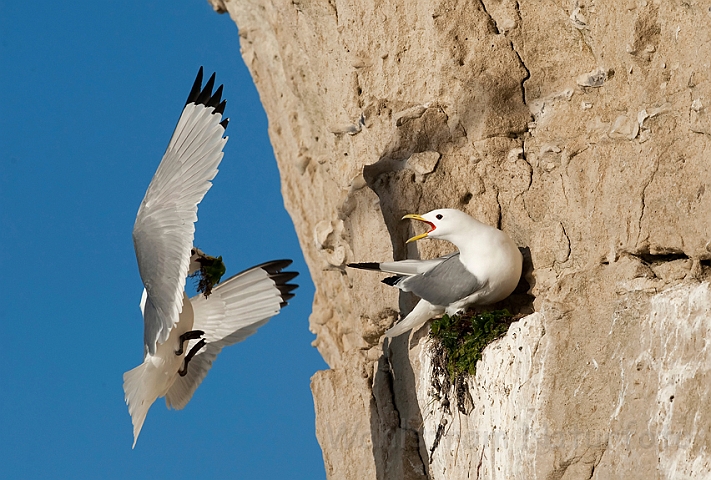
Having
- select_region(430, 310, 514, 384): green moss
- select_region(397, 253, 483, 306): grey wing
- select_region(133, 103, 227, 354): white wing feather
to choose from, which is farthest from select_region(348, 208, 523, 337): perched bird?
select_region(133, 103, 227, 354): white wing feather

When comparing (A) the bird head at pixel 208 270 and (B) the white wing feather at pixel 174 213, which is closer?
(B) the white wing feather at pixel 174 213

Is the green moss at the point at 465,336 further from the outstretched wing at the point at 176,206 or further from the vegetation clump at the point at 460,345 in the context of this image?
the outstretched wing at the point at 176,206

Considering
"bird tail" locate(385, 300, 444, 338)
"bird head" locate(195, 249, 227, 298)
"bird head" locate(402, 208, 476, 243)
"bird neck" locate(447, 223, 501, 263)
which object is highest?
"bird head" locate(195, 249, 227, 298)

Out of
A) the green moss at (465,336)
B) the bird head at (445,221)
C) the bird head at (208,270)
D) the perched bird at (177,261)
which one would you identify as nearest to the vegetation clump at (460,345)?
the green moss at (465,336)

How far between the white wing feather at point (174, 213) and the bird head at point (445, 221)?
4.31 ft

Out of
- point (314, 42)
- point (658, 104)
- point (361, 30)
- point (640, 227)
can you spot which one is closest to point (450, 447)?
point (640, 227)

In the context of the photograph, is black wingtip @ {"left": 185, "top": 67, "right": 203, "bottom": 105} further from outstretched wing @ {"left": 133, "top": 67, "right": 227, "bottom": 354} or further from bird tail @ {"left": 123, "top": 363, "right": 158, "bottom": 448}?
bird tail @ {"left": 123, "top": 363, "right": 158, "bottom": 448}

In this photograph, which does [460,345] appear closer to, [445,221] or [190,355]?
[445,221]

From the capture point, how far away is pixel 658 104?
4.81 m

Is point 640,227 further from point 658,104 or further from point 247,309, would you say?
point 247,309

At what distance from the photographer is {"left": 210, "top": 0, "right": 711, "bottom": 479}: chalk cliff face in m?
4.45

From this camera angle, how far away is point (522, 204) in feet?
19.8

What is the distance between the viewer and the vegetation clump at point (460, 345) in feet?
17.8

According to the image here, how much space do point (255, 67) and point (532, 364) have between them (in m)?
5.02
